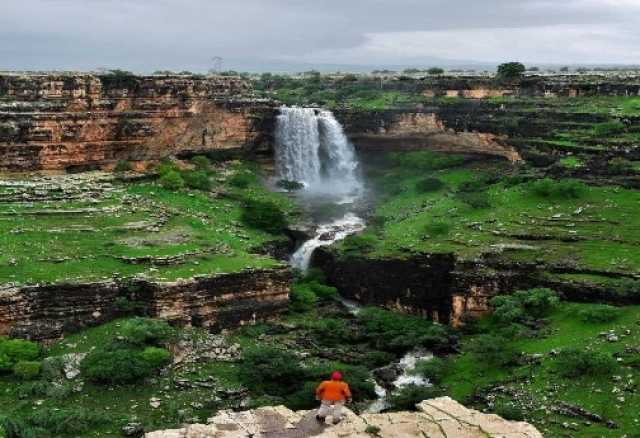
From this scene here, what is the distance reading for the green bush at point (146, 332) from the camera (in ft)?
89.0

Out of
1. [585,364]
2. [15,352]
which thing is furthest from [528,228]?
[15,352]

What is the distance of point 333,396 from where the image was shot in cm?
1867

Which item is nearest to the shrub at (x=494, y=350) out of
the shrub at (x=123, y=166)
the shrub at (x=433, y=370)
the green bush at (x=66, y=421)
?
the shrub at (x=433, y=370)

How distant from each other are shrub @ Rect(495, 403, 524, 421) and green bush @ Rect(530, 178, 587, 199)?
16.5 metres

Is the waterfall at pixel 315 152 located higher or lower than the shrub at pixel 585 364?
higher

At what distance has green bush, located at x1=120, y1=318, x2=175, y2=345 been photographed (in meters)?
27.1

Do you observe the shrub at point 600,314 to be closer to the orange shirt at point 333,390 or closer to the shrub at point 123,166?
the orange shirt at point 333,390

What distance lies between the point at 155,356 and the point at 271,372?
12.7 ft

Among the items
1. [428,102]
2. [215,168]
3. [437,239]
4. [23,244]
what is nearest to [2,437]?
[23,244]

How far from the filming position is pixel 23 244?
31.7 metres

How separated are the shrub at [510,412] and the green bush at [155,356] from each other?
10924mm

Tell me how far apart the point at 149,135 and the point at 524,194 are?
20.9 metres

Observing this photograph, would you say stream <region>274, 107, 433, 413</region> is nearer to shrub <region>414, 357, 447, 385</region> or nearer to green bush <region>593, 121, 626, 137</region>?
green bush <region>593, 121, 626, 137</region>

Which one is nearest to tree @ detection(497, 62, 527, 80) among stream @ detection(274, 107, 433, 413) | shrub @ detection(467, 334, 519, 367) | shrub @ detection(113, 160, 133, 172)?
stream @ detection(274, 107, 433, 413)
